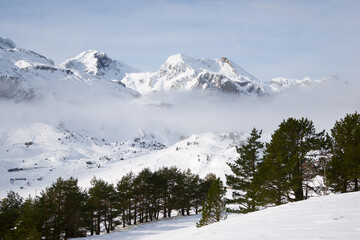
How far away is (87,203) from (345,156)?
126 feet

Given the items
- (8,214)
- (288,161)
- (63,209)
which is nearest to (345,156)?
(288,161)

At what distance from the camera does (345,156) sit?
2280 centimetres

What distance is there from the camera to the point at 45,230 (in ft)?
108

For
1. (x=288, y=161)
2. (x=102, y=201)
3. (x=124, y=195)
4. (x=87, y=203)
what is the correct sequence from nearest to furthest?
(x=288, y=161) < (x=87, y=203) < (x=102, y=201) < (x=124, y=195)

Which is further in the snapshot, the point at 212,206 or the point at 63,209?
the point at 63,209

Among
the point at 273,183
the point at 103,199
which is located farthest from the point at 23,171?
the point at 273,183

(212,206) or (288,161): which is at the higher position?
(288,161)

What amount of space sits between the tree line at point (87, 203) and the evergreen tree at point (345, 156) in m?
31.2

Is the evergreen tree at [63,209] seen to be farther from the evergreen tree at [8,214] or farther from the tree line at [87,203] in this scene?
the evergreen tree at [8,214]

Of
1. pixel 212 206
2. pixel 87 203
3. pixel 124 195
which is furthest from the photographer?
pixel 124 195

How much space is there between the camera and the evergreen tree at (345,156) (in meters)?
22.2

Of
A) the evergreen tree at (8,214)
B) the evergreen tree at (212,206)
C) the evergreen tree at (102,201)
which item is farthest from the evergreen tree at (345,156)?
the evergreen tree at (8,214)

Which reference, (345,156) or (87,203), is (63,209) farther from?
(345,156)

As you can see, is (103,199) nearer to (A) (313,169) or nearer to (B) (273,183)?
(B) (273,183)
